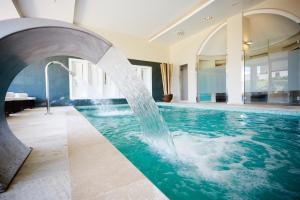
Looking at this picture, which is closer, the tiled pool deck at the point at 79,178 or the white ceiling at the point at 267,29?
the tiled pool deck at the point at 79,178

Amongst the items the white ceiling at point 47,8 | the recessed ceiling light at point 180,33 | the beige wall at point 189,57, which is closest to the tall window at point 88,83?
the white ceiling at point 47,8

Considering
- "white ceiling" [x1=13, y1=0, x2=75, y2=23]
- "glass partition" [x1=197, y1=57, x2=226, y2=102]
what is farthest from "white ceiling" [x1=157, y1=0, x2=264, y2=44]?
"white ceiling" [x1=13, y1=0, x2=75, y2=23]

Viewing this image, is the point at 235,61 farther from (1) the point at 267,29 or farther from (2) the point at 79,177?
(2) the point at 79,177

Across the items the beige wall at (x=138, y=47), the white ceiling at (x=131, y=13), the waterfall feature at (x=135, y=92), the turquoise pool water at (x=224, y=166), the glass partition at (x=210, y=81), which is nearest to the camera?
the turquoise pool water at (x=224, y=166)

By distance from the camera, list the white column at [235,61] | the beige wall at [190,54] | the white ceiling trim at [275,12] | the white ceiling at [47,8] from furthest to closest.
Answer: the beige wall at [190,54]
the white column at [235,61]
the white ceiling at [47,8]
the white ceiling trim at [275,12]

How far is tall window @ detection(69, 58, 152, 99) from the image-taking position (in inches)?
259

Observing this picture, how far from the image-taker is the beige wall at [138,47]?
712 centimetres

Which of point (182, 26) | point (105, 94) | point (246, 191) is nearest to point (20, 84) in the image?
point (105, 94)

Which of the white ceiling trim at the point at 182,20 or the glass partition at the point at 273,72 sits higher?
the white ceiling trim at the point at 182,20

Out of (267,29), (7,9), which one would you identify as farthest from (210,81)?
(7,9)

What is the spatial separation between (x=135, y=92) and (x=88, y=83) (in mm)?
6403

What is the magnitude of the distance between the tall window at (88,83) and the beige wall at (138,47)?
58.7 inches

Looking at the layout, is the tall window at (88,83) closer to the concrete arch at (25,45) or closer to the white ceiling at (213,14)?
the white ceiling at (213,14)

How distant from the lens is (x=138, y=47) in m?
7.88
